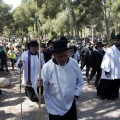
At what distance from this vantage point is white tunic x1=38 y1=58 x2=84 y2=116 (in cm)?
382

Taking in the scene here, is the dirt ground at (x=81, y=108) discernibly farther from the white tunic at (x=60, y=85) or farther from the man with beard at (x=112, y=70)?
the white tunic at (x=60, y=85)

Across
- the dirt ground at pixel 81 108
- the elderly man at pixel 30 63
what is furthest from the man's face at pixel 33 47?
the dirt ground at pixel 81 108

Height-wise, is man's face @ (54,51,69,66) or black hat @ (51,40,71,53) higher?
black hat @ (51,40,71,53)

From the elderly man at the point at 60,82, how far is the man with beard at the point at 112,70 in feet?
11.2

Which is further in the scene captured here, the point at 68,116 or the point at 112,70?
the point at 112,70

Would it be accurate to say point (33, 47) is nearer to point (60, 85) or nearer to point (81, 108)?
point (81, 108)

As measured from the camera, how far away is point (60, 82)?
3.83m

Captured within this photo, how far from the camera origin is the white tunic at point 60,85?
3.82 meters

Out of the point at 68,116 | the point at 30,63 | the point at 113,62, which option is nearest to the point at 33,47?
the point at 30,63

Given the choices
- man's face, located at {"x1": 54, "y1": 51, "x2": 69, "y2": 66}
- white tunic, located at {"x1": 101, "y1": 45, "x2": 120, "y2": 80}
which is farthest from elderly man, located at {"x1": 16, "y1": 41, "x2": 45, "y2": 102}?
man's face, located at {"x1": 54, "y1": 51, "x2": 69, "y2": 66}

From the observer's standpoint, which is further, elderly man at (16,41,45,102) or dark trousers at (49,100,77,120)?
elderly man at (16,41,45,102)

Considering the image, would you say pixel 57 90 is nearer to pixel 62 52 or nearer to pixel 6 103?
pixel 62 52

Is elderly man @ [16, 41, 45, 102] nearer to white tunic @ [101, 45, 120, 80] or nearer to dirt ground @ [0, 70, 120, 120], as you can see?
dirt ground @ [0, 70, 120, 120]

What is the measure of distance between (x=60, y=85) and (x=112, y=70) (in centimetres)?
384
